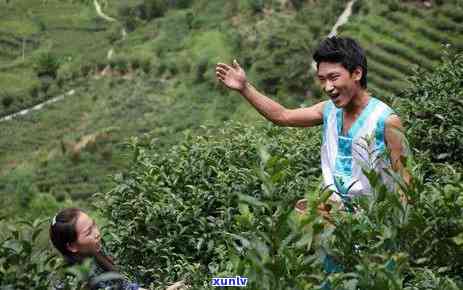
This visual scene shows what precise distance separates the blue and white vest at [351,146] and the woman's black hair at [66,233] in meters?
0.96

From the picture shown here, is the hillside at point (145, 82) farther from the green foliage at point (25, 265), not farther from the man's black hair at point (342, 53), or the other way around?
the green foliage at point (25, 265)

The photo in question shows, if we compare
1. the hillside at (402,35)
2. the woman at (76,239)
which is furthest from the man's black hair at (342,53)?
the hillside at (402,35)

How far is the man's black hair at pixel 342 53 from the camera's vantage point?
290 cm

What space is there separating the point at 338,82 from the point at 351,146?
9.9 inches

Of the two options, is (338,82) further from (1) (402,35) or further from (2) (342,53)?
(1) (402,35)

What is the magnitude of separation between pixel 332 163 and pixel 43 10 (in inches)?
2662

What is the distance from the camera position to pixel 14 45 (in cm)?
6344

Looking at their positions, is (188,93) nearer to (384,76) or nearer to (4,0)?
(384,76)

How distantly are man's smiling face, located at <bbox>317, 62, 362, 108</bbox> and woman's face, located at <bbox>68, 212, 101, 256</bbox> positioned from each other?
105 cm

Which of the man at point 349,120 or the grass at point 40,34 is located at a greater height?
the grass at point 40,34

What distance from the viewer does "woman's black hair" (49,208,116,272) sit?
3.02 meters

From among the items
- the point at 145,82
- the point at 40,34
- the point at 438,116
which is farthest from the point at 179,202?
the point at 40,34

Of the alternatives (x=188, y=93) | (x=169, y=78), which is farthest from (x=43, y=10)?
(x=188, y=93)

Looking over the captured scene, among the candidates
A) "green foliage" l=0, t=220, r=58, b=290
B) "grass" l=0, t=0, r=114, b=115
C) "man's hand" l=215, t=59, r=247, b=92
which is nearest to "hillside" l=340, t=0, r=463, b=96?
"grass" l=0, t=0, r=114, b=115
